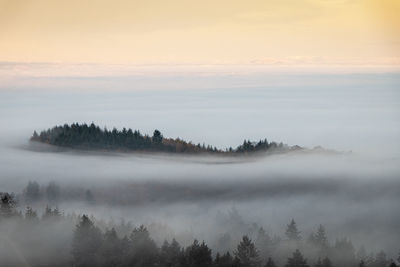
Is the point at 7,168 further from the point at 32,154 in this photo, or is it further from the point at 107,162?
the point at 107,162

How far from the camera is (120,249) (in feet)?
→ 247

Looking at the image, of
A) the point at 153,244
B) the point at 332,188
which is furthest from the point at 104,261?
the point at 332,188

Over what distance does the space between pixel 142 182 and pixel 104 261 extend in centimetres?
9264

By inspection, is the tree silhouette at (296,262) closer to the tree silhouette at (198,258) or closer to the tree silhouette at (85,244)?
the tree silhouette at (198,258)

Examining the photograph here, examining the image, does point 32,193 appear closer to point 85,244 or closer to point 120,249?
point 85,244

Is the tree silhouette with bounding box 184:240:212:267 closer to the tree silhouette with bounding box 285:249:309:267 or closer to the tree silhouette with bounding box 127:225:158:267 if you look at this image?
the tree silhouette with bounding box 127:225:158:267

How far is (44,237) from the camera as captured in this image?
80.1m

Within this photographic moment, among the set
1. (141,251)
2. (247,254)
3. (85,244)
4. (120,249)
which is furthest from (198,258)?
(85,244)

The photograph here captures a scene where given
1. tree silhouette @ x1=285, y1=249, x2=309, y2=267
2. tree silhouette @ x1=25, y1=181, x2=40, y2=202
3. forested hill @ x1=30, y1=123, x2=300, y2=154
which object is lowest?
tree silhouette @ x1=285, y1=249, x2=309, y2=267

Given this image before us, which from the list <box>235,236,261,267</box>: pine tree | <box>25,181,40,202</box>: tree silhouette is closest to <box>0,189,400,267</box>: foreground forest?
<box>235,236,261,267</box>: pine tree

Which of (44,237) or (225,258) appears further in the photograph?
(44,237)

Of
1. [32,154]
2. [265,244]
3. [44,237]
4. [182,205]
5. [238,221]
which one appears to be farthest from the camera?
[32,154]

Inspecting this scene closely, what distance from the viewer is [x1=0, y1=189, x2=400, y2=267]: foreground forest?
73.6m

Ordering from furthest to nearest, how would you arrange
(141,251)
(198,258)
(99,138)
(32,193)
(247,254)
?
1. (99,138)
2. (32,193)
3. (247,254)
4. (141,251)
5. (198,258)
